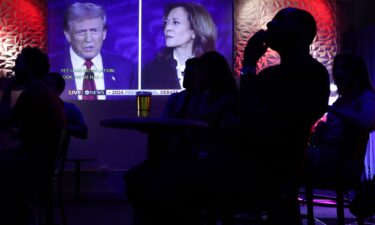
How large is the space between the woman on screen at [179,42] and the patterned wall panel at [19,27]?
4.53 ft

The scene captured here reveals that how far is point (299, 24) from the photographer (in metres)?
1.85

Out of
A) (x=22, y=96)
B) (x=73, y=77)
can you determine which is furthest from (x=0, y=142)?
(x=73, y=77)

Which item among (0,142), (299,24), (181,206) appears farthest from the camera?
(0,142)

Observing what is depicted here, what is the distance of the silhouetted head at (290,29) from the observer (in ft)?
6.01

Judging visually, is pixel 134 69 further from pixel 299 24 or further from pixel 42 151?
pixel 299 24

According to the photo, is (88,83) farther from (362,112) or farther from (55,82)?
(362,112)

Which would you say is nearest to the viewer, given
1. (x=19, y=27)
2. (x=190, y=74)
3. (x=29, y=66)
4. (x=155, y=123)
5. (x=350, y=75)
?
(x=155, y=123)

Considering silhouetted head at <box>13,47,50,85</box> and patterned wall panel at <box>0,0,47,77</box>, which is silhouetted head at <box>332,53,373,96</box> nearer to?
silhouetted head at <box>13,47,50,85</box>

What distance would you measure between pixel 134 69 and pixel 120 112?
545 millimetres

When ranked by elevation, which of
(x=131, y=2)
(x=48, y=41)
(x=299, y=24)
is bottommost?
(x=299, y=24)

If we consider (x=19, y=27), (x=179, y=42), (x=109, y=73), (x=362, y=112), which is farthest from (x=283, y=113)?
(x=19, y=27)

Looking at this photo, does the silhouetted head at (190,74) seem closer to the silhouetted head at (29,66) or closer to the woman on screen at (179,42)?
the silhouetted head at (29,66)

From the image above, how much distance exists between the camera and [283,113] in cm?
167

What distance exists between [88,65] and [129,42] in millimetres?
555
